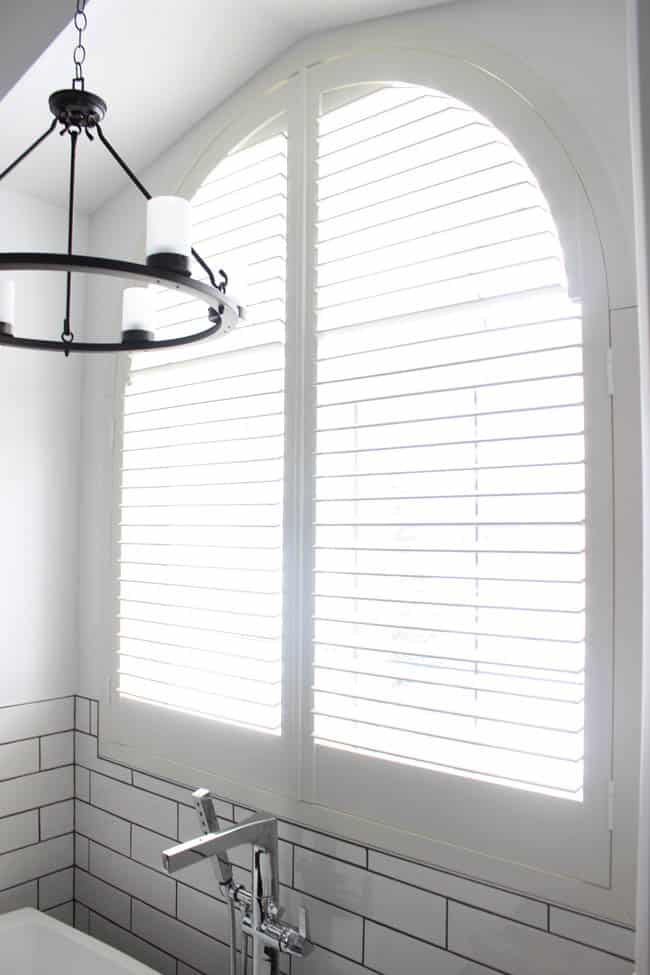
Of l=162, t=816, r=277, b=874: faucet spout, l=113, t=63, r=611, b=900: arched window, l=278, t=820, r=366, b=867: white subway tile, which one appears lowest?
l=278, t=820, r=366, b=867: white subway tile

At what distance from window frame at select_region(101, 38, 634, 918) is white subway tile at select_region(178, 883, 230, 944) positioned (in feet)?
0.84

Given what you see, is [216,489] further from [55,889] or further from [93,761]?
[55,889]

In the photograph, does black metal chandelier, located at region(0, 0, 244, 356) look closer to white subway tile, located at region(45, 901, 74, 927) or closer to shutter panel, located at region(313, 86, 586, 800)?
shutter panel, located at region(313, 86, 586, 800)

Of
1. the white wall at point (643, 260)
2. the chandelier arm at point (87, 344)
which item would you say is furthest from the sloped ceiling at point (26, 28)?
the white wall at point (643, 260)

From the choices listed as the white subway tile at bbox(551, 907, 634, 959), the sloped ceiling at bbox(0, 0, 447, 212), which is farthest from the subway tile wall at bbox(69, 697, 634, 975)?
the sloped ceiling at bbox(0, 0, 447, 212)

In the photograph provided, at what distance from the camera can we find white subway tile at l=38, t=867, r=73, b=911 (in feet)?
6.64

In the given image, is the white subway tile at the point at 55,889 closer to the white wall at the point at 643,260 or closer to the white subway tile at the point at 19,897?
the white subway tile at the point at 19,897

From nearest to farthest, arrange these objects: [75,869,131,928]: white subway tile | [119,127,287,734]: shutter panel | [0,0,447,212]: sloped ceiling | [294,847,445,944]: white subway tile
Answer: [294,847,445,944]: white subway tile → [0,0,447,212]: sloped ceiling → [119,127,287,734]: shutter panel → [75,869,131,928]: white subway tile

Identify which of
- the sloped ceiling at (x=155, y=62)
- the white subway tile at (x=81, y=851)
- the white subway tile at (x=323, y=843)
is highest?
the sloped ceiling at (x=155, y=62)

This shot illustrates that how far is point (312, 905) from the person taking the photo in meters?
1.50

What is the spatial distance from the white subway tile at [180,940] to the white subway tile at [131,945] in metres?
0.02

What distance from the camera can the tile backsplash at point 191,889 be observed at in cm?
122

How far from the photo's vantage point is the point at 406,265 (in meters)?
1.42

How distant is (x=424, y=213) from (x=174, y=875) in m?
1.60
